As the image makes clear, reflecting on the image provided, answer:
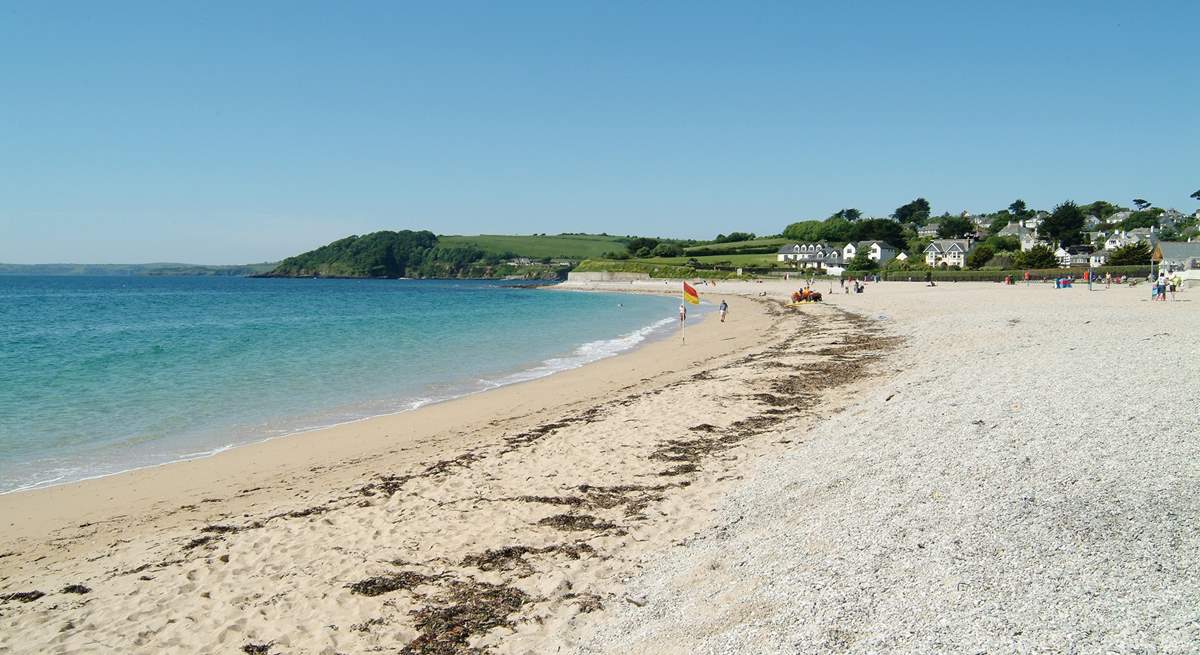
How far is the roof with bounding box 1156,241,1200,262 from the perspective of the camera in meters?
61.6

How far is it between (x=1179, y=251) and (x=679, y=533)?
75636 mm

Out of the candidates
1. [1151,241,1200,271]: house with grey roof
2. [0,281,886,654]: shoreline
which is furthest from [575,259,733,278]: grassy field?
[0,281,886,654]: shoreline

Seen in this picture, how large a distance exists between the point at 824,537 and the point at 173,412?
48.7 ft

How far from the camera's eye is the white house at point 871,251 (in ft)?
383

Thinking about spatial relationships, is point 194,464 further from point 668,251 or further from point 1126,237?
point 668,251

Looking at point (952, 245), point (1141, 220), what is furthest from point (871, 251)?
point (1141, 220)

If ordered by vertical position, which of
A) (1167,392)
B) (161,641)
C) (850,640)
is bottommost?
(161,641)

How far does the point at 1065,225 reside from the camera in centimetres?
11669

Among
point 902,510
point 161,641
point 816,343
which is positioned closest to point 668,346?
point 816,343

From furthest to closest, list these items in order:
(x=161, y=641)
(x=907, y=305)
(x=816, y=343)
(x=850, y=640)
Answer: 1. (x=907, y=305)
2. (x=816, y=343)
3. (x=161, y=641)
4. (x=850, y=640)

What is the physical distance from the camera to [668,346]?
1061 inches

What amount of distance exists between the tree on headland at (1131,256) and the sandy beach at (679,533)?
69177 mm

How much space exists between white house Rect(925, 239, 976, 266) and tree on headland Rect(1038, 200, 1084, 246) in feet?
56.5

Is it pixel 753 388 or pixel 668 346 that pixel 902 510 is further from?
pixel 668 346
